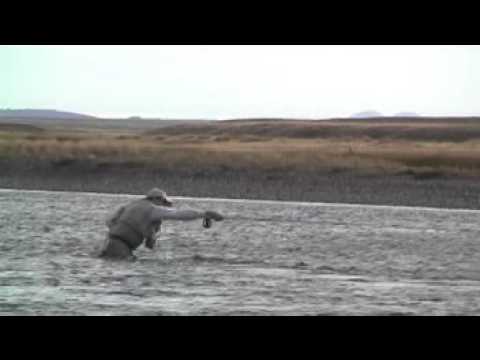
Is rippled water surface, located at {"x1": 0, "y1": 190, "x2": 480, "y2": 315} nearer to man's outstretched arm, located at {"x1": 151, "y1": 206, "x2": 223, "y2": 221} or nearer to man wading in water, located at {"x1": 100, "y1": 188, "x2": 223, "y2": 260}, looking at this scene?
man wading in water, located at {"x1": 100, "y1": 188, "x2": 223, "y2": 260}

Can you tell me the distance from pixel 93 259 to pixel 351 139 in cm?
5523

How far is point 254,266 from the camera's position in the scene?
20.7m

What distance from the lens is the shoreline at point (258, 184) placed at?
38781mm

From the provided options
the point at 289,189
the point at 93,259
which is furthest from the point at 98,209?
the point at 93,259

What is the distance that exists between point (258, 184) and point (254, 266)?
21.8m

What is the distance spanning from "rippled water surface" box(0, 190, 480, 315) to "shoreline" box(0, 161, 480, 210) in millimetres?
3940

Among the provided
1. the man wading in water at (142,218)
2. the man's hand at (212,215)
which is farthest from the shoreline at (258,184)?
the man's hand at (212,215)

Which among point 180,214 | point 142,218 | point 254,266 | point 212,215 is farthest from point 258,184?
point 212,215

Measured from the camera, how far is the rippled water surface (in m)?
15.5

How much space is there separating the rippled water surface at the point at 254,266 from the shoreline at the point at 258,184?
12.9ft

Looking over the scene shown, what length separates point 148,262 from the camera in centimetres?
2022

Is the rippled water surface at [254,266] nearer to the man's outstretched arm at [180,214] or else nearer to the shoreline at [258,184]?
the man's outstretched arm at [180,214]

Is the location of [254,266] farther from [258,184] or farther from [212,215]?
[258,184]
